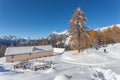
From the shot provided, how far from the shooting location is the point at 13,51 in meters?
54.9

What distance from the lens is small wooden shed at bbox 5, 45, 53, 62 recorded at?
5308cm

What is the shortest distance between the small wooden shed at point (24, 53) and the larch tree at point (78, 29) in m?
19.6

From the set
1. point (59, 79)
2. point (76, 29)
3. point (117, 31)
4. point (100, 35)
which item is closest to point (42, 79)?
point (59, 79)

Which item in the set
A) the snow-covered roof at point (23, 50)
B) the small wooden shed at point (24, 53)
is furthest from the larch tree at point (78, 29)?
the snow-covered roof at point (23, 50)

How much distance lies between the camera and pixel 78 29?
4469 cm

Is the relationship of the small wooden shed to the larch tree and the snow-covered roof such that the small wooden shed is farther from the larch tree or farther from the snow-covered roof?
the larch tree

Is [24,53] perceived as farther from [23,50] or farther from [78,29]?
[78,29]

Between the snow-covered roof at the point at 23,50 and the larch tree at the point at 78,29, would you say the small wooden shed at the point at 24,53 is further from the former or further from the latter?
the larch tree at the point at 78,29

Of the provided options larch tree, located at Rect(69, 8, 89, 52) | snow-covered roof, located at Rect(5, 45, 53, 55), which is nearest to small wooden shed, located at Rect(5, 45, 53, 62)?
snow-covered roof, located at Rect(5, 45, 53, 55)

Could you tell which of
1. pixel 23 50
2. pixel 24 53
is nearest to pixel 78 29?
pixel 24 53

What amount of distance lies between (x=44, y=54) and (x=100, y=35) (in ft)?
138

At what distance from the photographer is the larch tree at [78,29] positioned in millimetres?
44503

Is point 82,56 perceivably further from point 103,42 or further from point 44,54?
point 103,42

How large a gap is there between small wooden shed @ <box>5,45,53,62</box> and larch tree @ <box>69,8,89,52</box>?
1964 cm
